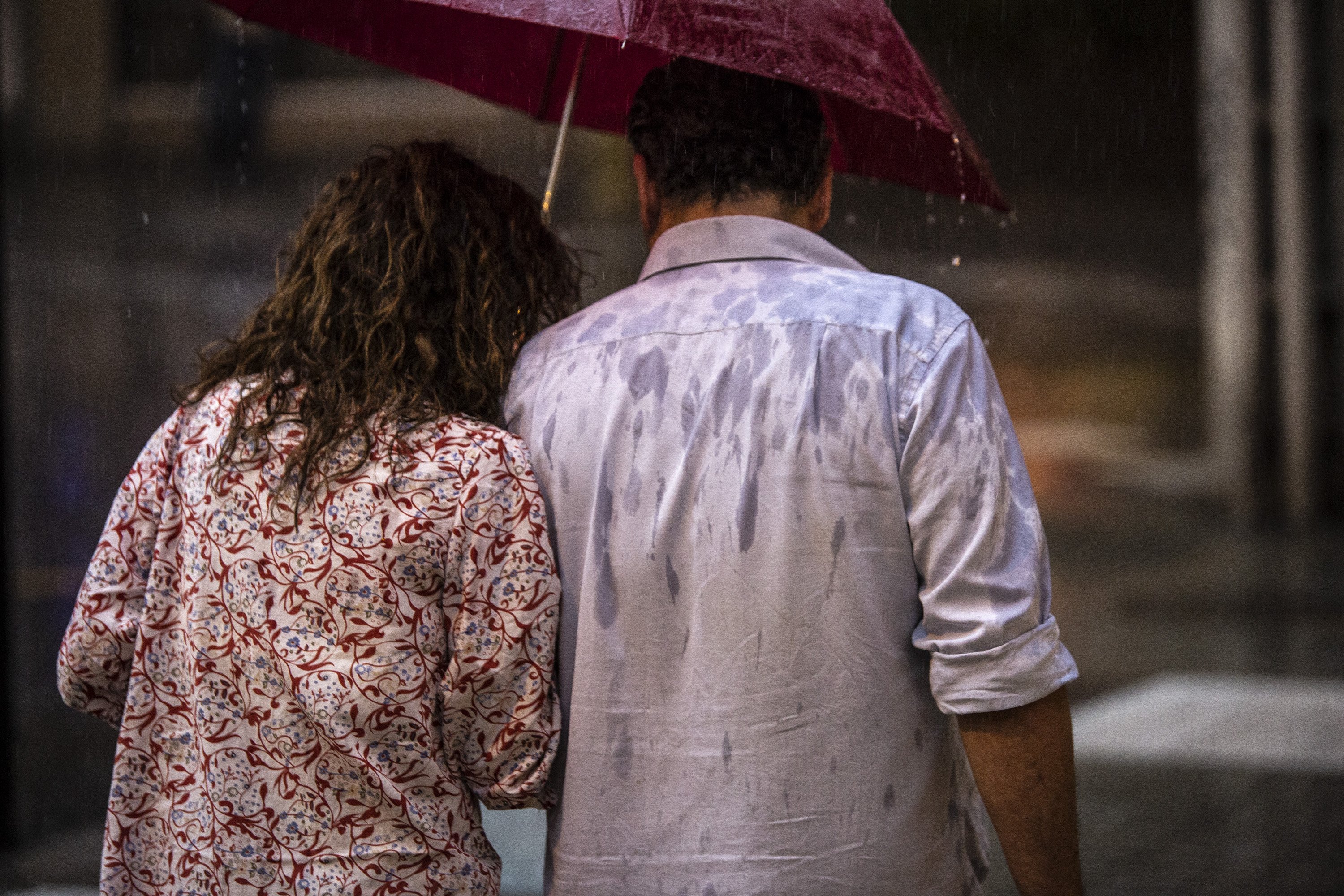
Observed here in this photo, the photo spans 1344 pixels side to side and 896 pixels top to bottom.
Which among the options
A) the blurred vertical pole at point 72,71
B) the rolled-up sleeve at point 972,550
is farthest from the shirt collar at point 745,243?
the blurred vertical pole at point 72,71

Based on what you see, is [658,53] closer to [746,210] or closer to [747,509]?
[746,210]

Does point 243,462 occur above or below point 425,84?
below

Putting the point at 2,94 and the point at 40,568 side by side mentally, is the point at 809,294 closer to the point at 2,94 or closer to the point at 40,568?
the point at 2,94

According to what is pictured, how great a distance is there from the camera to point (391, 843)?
6.81 feet

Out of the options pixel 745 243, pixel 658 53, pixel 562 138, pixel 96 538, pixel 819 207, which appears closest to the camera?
pixel 745 243

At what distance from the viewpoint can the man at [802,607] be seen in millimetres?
1976

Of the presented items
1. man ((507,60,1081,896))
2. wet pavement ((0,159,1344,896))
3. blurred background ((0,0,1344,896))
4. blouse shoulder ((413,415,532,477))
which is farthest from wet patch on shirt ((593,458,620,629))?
wet pavement ((0,159,1344,896))

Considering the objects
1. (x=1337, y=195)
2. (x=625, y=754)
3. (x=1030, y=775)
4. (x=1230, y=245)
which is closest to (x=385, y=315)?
(x=625, y=754)

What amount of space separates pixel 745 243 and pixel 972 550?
563 millimetres

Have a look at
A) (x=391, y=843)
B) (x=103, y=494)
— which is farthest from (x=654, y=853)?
(x=103, y=494)

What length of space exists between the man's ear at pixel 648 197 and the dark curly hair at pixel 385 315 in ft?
0.69

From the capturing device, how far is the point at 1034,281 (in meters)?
18.3

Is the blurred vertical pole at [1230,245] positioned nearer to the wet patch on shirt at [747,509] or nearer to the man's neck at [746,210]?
the man's neck at [746,210]

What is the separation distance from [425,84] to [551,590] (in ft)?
22.7
